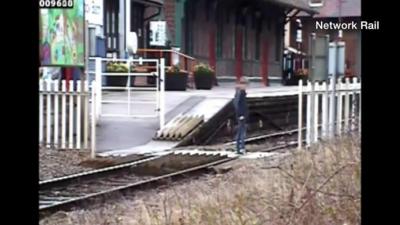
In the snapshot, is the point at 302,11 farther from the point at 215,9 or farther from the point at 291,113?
the point at 291,113

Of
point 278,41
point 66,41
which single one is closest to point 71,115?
point 66,41

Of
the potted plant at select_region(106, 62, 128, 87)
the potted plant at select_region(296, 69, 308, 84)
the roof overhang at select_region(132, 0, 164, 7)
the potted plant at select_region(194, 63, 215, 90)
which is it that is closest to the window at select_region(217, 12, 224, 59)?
the roof overhang at select_region(132, 0, 164, 7)

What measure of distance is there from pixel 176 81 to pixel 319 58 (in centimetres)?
1177

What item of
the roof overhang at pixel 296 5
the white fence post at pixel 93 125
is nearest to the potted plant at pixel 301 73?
the roof overhang at pixel 296 5

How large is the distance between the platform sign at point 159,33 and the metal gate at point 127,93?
2143 mm

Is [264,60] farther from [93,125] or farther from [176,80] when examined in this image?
[93,125]

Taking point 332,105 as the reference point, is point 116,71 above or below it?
above

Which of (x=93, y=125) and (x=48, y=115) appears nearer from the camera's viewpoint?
(x=93, y=125)

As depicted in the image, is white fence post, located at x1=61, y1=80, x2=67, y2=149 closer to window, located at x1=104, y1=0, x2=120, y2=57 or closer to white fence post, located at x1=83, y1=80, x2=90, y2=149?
white fence post, located at x1=83, y1=80, x2=90, y2=149

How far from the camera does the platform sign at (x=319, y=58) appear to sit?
536 inches

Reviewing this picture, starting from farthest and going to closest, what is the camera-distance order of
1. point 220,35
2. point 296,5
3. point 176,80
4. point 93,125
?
point 296,5 → point 220,35 → point 176,80 → point 93,125

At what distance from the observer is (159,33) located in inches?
1071

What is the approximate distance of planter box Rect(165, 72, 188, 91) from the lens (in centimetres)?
2548
